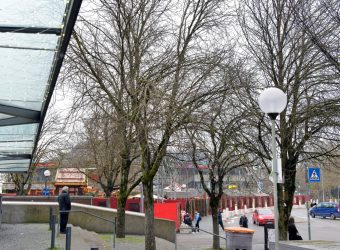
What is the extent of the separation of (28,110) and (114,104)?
521cm

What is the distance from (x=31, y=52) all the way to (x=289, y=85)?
31.7ft

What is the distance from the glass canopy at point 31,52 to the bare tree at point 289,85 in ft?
23.0

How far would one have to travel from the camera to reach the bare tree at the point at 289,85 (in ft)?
45.8

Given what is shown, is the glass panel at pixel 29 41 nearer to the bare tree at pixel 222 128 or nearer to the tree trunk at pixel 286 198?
the bare tree at pixel 222 128

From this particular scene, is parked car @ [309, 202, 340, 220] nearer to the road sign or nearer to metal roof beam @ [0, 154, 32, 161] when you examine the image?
the road sign

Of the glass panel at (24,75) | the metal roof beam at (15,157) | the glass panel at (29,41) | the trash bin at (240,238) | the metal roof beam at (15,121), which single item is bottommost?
the trash bin at (240,238)

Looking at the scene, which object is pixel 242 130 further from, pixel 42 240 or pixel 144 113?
pixel 42 240

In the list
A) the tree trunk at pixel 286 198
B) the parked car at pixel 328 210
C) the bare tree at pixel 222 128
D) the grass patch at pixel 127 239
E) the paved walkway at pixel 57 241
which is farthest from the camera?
the parked car at pixel 328 210

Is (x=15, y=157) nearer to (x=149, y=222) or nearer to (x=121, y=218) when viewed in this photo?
(x=149, y=222)

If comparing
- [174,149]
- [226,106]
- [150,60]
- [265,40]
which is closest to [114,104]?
[150,60]

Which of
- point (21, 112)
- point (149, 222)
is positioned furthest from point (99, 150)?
point (21, 112)

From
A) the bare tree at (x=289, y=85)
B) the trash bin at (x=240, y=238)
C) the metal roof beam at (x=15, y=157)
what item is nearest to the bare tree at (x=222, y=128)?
the bare tree at (x=289, y=85)

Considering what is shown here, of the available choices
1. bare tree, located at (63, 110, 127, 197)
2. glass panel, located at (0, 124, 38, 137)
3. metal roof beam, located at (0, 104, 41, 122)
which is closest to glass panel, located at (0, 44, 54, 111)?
metal roof beam, located at (0, 104, 41, 122)

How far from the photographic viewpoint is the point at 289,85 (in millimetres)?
15023
